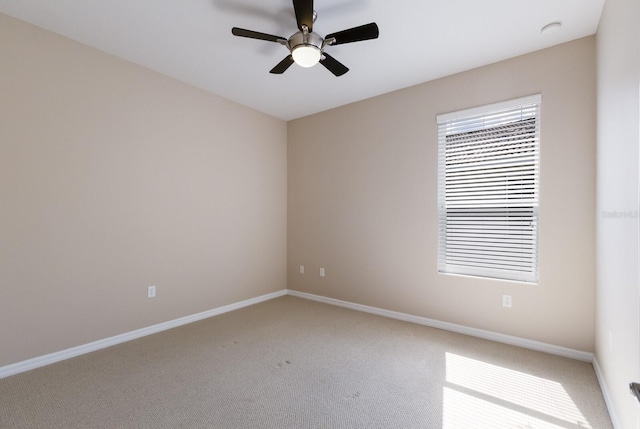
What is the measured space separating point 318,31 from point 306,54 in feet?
1.42

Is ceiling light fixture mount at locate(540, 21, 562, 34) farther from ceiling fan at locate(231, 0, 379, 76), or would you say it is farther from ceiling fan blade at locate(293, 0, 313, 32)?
ceiling fan blade at locate(293, 0, 313, 32)

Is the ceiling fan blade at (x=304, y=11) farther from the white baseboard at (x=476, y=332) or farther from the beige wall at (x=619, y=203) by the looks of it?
the white baseboard at (x=476, y=332)

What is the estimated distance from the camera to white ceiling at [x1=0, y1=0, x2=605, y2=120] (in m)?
2.21

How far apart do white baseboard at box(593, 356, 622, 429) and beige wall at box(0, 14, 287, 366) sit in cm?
361

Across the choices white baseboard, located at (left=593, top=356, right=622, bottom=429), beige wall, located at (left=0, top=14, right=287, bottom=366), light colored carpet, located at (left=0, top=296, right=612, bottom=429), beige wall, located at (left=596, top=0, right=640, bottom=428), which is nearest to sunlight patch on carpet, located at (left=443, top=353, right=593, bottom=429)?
light colored carpet, located at (left=0, top=296, right=612, bottom=429)

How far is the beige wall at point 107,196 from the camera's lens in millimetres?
2383

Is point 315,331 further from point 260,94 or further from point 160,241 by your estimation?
point 260,94

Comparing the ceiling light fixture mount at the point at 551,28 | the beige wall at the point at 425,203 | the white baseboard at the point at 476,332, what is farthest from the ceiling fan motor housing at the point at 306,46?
the white baseboard at the point at 476,332

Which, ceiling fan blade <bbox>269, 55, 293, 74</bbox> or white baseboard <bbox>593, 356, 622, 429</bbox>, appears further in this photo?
ceiling fan blade <bbox>269, 55, 293, 74</bbox>

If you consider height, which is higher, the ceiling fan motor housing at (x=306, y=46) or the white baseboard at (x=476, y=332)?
the ceiling fan motor housing at (x=306, y=46)

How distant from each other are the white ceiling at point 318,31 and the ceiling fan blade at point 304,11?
267 mm

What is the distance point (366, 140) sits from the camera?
153 inches

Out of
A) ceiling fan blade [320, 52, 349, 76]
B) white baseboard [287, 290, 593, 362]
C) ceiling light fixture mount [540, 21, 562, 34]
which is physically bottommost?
white baseboard [287, 290, 593, 362]

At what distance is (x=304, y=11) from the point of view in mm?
1938
